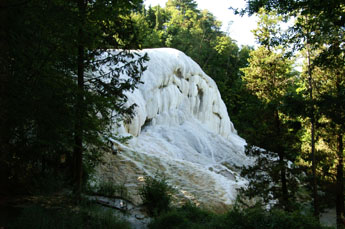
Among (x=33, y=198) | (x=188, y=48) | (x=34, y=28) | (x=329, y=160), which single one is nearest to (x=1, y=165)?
(x=33, y=198)

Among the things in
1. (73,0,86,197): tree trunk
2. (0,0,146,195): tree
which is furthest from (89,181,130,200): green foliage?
(0,0,146,195): tree

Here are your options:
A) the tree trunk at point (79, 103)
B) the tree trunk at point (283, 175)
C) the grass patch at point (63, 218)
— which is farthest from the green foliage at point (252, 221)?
the tree trunk at point (283, 175)

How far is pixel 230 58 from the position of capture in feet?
164

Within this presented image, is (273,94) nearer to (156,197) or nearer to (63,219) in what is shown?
(156,197)

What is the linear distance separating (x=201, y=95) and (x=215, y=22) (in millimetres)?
29241

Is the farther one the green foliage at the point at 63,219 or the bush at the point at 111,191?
the bush at the point at 111,191

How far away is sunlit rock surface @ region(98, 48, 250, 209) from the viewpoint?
11.2 m

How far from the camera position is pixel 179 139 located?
19.8 m

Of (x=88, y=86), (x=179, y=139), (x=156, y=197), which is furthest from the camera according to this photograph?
(x=179, y=139)

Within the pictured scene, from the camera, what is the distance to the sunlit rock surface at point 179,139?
11.2 m

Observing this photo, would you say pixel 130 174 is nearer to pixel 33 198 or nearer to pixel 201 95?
pixel 33 198

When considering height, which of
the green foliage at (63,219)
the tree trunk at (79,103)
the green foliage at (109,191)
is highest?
the tree trunk at (79,103)

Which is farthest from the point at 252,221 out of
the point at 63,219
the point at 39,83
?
the point at 39,83

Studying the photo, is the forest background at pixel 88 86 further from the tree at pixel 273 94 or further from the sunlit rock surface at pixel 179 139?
the sunlit rock surface at pixel 179 139
